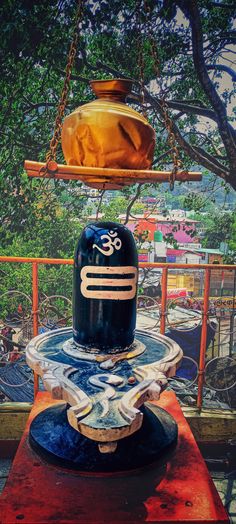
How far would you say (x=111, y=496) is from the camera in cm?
174

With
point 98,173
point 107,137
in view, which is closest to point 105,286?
point 98,173

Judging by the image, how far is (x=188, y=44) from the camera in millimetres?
7680

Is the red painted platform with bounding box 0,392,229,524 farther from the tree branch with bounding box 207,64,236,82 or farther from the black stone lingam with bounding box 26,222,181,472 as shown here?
the tree branch with bounding box 207,64,236,82

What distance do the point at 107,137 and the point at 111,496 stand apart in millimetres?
1671

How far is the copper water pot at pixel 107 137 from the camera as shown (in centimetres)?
179

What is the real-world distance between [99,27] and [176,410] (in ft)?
24.8

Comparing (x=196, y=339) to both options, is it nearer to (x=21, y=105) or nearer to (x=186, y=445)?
(x=21, y=105)

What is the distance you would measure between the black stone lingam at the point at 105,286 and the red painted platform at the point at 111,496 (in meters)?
0.65

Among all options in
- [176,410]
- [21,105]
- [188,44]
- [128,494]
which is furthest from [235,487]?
[188,44]

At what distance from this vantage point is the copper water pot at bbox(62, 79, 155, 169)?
179cm

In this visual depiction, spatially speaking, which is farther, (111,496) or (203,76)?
(203,76)

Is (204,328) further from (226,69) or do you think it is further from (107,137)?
(226,69)

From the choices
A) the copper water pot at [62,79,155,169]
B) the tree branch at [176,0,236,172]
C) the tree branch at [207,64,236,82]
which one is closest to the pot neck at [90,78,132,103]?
the copper water pot at [62,79,155,169]

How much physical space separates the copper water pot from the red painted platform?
154 cm
